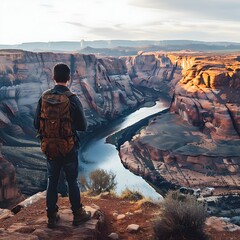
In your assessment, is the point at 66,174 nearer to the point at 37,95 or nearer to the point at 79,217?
the point at 79,217

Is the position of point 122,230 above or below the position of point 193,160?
above

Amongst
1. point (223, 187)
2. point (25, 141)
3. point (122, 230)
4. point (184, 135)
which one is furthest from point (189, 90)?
point (122, 230)

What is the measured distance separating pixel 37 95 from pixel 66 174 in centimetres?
4230

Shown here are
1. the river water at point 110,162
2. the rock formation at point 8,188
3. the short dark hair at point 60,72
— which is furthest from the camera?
the river water at point 110,162

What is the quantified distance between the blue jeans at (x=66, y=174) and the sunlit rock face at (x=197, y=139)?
78.9ft

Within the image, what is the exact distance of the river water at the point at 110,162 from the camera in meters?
27.6

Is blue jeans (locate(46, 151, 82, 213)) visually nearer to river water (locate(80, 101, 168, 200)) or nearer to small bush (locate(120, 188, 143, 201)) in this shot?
small bush (locate(120, 188, 143, 201))

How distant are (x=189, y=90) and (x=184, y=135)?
8.65m

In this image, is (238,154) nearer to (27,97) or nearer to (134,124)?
(134,124)

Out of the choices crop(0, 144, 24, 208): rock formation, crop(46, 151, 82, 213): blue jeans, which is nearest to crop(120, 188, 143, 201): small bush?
crop(46, 151, 82, 213): blue jeans

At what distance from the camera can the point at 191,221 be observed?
538 cm

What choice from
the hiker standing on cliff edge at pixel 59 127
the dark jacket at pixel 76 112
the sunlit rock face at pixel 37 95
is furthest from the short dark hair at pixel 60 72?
the sunlit rock face at pixel 37 95

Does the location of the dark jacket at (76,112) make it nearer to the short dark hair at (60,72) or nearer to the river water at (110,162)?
the short dark hair at (60,72)

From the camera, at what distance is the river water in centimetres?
2761
